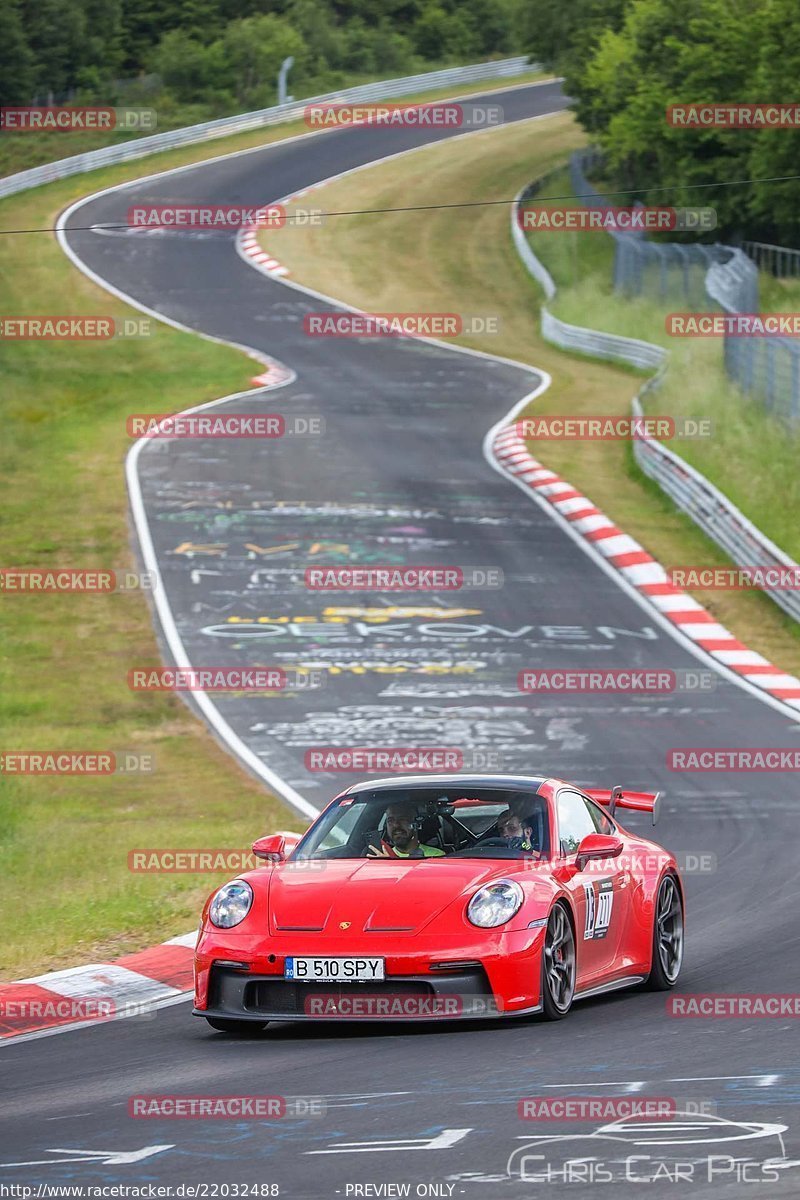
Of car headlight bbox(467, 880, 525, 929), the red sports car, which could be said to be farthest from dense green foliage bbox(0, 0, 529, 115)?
car headlight bbox(467, 880, 525, 929)

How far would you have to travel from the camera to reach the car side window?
969 cm

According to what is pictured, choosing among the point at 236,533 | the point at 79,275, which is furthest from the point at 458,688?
the point at 79,275

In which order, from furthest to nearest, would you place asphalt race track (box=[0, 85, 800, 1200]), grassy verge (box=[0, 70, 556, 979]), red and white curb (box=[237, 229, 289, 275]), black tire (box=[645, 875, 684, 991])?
red and white curb (box=[237, 229, 289, 275]), grassy verge (box=[0, 70, 556, 979]), black tire (box=[645, 875, 684, 991]), asphalt race track (box=[0, 85, 800, 1200])

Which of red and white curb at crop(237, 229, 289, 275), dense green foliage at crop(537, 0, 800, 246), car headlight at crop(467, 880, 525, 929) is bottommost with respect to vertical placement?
red and white curb at crop(237, 229, 289, 275)

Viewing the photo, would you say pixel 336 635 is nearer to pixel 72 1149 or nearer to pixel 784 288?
pixel 72 1149

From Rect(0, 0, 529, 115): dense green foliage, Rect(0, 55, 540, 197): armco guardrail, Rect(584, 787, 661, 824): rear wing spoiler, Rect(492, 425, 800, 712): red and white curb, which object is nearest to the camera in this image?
Rect(584, 787, 661, 824): rear wing spoiler

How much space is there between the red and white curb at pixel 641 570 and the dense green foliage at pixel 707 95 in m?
13.0

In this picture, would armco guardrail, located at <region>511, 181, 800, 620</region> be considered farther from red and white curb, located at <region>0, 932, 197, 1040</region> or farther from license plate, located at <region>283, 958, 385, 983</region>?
license plate, located at <region>283, 958, 385, 983</region>

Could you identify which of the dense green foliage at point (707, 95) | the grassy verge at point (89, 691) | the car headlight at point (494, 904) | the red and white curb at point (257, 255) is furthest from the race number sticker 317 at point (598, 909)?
the red and white curb at point (257, 255)

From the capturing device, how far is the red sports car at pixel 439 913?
8.52 metres

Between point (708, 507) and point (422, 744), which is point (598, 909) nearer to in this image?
point (422, 744)

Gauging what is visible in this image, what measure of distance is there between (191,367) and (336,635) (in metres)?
18.8

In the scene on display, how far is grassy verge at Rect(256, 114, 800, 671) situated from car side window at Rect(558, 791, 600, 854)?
1244 centimetres

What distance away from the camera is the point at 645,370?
139 ft
